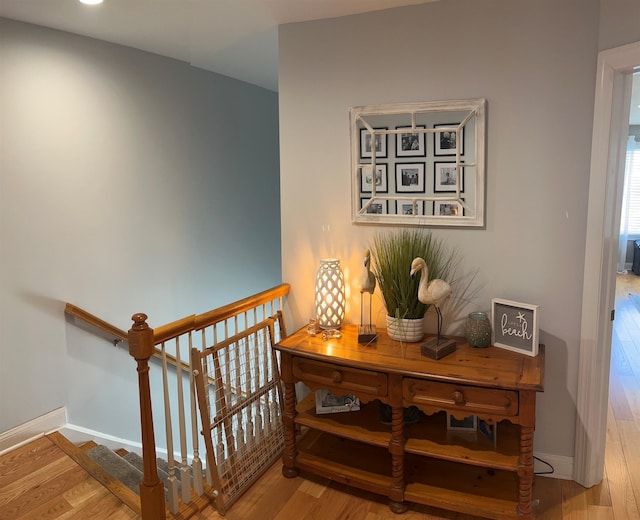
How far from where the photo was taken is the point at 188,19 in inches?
108

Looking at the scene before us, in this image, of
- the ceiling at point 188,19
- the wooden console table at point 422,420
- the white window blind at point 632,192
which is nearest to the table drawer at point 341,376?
the wooden console table at point 422,420

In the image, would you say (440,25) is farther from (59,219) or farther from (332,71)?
(59,219)

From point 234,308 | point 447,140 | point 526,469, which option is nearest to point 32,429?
point 234,308

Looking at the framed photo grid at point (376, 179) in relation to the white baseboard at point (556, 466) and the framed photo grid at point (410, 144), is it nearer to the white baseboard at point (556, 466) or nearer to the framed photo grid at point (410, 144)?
the framed photo grid at point (410, 144)

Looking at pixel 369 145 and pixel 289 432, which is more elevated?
pixel 369 145

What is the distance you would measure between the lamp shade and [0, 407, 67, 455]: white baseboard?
1808mm

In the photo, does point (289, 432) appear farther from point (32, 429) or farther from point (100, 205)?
point (100, 205)

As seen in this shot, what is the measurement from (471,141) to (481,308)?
0.80 meters

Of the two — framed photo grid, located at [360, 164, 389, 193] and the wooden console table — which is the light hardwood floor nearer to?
the wooden console table

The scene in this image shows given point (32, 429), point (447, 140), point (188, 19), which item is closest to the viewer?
point (447, 140)

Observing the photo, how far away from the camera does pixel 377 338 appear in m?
2.57

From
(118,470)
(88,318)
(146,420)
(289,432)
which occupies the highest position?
(88,318)

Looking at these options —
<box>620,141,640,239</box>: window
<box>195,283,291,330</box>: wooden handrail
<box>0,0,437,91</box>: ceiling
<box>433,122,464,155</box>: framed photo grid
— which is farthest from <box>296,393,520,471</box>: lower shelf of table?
<box>620,141,640,239</box>: window

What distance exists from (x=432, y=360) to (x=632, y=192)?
8757mm
